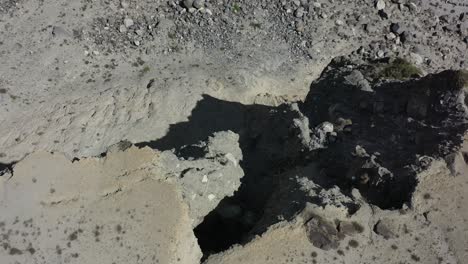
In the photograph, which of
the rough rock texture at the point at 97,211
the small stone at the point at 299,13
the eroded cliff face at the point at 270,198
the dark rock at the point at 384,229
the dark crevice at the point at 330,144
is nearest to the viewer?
the rough rock texture at the point at 97,211

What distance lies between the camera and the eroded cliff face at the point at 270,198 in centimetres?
1210

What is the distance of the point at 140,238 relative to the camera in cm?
1205

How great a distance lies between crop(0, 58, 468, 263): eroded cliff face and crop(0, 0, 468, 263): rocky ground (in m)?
0.03

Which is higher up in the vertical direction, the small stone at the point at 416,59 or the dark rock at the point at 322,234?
the dark rock at the point at 322,234

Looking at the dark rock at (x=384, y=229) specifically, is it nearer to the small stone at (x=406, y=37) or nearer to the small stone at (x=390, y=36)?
the small stone at (x=390, y=36)

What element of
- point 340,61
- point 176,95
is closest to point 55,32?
point 176,95

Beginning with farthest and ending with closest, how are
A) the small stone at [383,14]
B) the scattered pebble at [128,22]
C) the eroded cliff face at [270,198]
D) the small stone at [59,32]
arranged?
1. the small stone at [383,14]
2. the scattered pebble at [128,22]
3. the small stone at [59,32]
4. the eroded cliff face at [270,198]

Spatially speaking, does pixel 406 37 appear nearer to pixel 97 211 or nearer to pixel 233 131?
pixel 233 131

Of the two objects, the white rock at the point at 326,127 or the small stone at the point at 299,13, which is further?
the small stone at the point at 299,13

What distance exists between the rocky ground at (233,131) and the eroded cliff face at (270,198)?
1.3 inches

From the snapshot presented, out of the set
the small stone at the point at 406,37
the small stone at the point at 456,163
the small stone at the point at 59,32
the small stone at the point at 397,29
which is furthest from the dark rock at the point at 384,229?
the small stone at the point at 59,32

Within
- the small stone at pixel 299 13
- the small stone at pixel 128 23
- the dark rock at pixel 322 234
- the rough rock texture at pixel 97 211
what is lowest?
the small stone at pixel 128 23

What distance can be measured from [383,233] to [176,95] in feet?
30.4

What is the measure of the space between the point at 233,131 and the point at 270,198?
4.01m
